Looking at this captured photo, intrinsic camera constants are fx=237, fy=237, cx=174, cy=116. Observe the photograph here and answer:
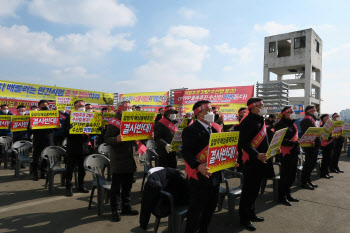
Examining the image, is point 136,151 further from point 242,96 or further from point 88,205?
point 242,96

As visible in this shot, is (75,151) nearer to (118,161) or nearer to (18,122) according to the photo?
(118,161)


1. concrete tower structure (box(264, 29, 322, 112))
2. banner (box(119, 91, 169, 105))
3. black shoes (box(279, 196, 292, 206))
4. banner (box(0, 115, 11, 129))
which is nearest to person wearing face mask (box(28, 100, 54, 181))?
banner (box(0, 115, 11, 129))

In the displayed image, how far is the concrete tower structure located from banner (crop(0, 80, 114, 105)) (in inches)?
905

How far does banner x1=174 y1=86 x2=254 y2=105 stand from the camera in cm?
1218

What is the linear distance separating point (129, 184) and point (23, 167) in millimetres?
5854

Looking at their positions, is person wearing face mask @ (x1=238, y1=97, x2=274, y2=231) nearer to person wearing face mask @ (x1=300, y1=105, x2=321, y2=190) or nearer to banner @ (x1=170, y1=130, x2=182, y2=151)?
banner @ (x1=170, y1=130, x2=182, y2=151)

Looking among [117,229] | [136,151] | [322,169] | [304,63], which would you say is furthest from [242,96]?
[304,63]

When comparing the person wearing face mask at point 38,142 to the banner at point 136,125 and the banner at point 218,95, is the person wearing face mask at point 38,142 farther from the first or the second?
the banner at point 218,95

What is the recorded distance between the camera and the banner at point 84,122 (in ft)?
18.4

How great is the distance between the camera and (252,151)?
386 centimetres

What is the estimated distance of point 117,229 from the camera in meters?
3.91

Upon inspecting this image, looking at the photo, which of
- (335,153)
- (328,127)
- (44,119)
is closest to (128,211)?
(44,119)

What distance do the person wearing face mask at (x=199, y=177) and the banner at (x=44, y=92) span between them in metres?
15.5

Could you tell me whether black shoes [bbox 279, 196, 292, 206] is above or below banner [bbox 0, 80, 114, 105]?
below
